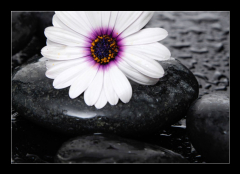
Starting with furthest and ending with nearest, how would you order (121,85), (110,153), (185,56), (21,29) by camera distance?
(185,56)
(21,29)
(121,85)
(110,153)

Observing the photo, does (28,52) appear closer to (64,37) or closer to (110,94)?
(64,37)

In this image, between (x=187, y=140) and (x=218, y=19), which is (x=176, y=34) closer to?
(x=218, y=19)

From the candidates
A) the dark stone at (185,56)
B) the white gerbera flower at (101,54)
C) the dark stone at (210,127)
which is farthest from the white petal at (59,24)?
the dark stone at (185,56)

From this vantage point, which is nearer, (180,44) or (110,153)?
(110,153)

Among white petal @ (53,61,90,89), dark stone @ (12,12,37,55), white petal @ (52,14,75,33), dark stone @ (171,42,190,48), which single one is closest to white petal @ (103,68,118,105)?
white petal @ (53,61,90,89)

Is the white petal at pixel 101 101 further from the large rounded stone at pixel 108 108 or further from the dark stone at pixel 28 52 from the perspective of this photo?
the dark stone at pixel 28 52

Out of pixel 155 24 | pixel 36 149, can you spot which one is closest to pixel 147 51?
pixel 36 149

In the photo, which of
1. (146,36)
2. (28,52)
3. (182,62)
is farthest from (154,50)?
(28,52)
